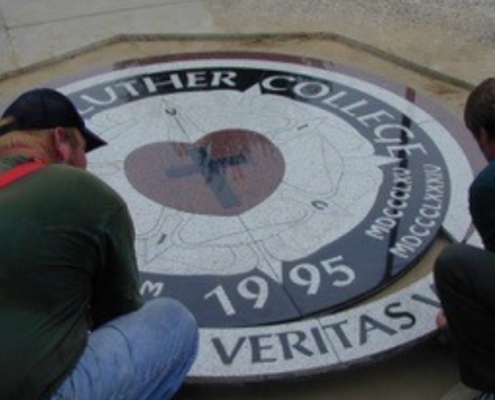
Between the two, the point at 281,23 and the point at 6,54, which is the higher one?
the point at 281,23

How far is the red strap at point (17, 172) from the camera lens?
2.40 m

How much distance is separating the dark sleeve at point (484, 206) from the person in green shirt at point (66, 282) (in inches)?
42.6

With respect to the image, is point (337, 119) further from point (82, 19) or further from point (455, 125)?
point (82, 19)

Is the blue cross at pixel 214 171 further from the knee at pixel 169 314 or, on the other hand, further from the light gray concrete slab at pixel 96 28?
the light gray concrete slab at pixel 96 28

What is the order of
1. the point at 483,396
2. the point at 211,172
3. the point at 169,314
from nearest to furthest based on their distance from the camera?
the point at 169,314, the point at 483,396, the point at 211,172

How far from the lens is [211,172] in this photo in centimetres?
427

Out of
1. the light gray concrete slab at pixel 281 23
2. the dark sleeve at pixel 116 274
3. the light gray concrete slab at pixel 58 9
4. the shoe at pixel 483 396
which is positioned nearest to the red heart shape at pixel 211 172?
the dark sleeve at pixel 116 274

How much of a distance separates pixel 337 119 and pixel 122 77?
1.37 metres

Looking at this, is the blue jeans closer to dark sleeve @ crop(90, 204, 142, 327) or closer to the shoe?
dark sleeve @ crop(90, 204, 142, 327)

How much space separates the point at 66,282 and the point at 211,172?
1.93 metres

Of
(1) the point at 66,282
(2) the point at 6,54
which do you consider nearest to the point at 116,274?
(1) the point at 66,282

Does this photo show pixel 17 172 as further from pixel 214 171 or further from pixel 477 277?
pixel 214 171

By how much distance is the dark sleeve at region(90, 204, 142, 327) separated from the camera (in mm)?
2500

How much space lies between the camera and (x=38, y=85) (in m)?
5.36
